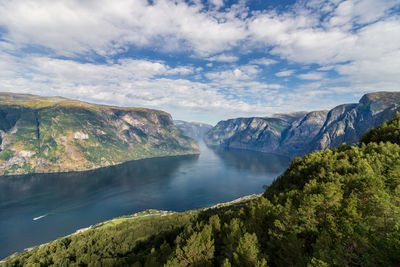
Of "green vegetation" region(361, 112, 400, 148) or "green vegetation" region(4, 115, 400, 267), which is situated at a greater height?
"green vegetation" region(361, 112, 400, 148)

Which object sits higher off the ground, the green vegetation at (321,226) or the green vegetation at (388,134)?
the green vegetation at (388,134)

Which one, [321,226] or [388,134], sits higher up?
[388,134]

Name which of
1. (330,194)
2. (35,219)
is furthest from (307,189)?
(35,219)

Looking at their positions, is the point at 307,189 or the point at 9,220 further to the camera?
the point at 9,220

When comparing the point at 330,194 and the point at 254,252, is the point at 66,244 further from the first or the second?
the point at 330,194

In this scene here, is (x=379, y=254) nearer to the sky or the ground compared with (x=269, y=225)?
A: nearer to the sky

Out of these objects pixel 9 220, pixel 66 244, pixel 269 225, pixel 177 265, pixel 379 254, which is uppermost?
pixel 379 254

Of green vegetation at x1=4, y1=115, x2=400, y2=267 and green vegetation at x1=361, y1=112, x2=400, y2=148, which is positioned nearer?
green vegetation at x1=4, y1=115, x2=400, y2=267

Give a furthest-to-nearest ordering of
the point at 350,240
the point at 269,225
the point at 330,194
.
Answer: the point at 269,225, the point at 330,194, the point at 350,240

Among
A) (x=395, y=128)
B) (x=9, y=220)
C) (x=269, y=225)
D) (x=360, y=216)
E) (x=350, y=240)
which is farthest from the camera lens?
(x=9, y=220)

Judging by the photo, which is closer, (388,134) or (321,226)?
(321,226)

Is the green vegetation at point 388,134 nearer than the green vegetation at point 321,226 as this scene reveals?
No
